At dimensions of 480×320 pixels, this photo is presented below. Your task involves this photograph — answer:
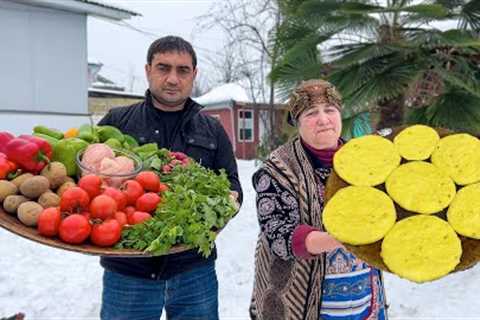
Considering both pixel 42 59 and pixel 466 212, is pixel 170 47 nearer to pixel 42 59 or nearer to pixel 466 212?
pixel 466 212

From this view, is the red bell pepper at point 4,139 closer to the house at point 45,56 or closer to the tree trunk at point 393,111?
the tree trunk at point 393,111

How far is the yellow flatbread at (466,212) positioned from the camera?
4.53 ft

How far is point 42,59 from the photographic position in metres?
8.16

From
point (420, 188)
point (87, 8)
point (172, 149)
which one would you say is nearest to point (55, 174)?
point (172, 149)

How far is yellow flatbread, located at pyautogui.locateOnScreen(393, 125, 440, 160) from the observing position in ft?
5.09

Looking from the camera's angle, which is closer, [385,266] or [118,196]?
[385,266]

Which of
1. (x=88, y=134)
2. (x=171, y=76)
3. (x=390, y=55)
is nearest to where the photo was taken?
(x=88, y=134)

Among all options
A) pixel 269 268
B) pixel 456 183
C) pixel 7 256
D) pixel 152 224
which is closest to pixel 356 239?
pixel 456 183

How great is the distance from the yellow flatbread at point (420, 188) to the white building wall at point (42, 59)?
758 cm

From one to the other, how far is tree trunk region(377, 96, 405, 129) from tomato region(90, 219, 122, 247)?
3.07m

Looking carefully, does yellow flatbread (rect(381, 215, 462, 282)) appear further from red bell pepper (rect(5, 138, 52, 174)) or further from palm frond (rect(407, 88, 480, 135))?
palm frond (rect(407, 88, 480, 135))

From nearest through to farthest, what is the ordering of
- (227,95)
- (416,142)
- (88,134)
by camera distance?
1. (416,142)
2. (88,134)
3. (227,95)

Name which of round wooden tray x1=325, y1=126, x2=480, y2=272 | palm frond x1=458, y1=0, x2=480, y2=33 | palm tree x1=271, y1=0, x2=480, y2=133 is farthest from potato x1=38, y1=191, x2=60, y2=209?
palm frond x1=458, y1=0, x2=480, y2=33

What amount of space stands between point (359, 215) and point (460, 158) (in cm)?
37
